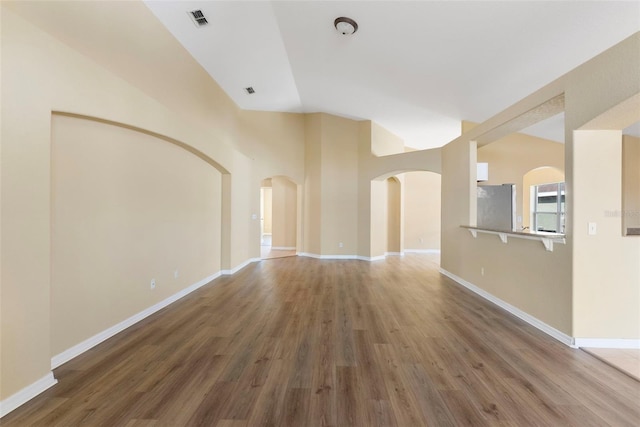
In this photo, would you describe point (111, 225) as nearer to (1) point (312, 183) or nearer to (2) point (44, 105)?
(2) point (44, 105)

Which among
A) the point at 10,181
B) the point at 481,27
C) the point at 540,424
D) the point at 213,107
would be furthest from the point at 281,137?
the point at 540,424

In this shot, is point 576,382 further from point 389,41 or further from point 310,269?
point 310,269

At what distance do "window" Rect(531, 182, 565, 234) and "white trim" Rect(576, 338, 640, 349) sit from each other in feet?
17.9

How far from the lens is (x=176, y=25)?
3.40m

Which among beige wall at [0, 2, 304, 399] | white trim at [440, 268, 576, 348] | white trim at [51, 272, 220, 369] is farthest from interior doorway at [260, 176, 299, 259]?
white trim at [440, 268, 576, 348]

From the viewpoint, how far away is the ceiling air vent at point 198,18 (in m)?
3.25

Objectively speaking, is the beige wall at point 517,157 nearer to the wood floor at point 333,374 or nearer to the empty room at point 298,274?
the empty room at point 298,274

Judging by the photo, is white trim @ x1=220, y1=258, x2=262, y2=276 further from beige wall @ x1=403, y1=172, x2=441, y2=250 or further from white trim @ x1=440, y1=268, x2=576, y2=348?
beige wall @ x1=403, y1=172, x2=441, y2=250

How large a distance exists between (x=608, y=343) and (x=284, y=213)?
7.69 meters

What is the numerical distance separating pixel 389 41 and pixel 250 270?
4977 millimetres

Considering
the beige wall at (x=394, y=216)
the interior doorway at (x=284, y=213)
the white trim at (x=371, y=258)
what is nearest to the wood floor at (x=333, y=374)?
the white trim at (x=371, y=258)

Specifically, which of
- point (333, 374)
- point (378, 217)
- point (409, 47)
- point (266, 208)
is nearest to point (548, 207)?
point (378, 217)

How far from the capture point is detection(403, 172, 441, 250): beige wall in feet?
28.6

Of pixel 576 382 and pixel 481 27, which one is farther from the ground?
pixel 481 27
